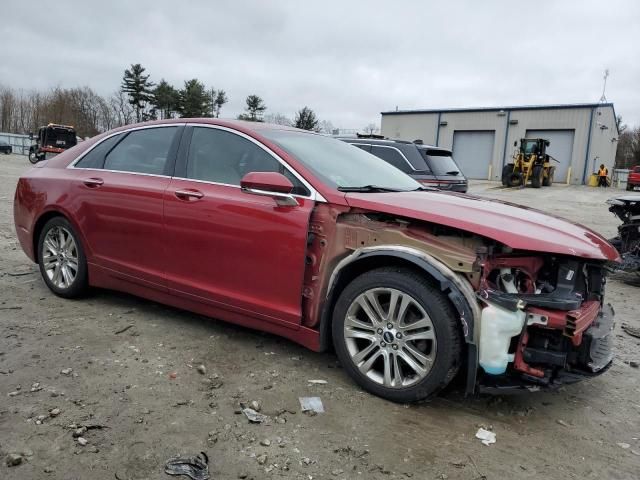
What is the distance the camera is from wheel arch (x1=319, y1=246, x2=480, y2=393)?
265cm

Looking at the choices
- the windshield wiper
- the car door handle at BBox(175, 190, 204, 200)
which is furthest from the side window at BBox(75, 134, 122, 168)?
the windshield wiper

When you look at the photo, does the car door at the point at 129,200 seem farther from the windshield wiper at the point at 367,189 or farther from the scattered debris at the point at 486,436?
the scattered debris at the point at 486,436

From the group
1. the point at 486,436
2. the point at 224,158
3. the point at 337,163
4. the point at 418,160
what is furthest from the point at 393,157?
the point at 486,436

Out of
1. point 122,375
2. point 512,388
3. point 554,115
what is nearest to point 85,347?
point 122,375

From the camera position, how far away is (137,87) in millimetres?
60656

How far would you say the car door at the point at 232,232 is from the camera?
316 cm

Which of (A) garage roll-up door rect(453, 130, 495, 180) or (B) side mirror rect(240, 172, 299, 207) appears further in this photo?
(A) garage roll-up door rect(453, 130, 495, 180)

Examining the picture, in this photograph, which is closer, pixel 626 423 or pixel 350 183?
pixel 626 423

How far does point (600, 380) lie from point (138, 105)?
65.4m

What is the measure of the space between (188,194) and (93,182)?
112 centimetres

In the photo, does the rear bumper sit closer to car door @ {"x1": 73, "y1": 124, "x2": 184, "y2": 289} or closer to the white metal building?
car door @ {"x1": 73, "y1": 124, "x2": 184, "y2": 289}

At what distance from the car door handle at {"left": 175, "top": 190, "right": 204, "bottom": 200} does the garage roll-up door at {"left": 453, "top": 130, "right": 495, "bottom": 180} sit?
34.7 meters

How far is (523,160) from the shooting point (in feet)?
89.7

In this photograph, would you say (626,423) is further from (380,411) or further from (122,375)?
(122,375)
